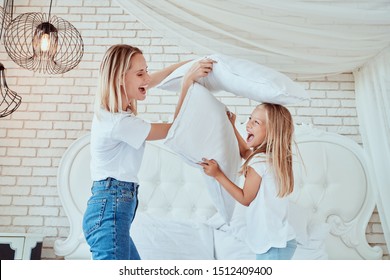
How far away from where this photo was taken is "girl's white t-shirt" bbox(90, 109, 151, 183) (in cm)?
132

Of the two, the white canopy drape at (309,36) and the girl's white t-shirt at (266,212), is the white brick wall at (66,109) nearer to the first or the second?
the white canopy drape at (309,36)

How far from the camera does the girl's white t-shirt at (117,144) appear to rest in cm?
132

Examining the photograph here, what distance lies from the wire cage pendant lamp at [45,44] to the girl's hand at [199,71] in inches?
45.5

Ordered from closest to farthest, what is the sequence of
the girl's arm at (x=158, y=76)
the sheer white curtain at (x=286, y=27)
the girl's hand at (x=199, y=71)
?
1. the girl's hand at (x=199, y=71)
2. the girl's arm at (x=158, y=76)
3. the sheer white curtain at (x=286, y=27)

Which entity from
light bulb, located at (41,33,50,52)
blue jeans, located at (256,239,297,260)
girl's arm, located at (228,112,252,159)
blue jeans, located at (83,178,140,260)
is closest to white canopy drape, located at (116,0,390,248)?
light bulb, located at (41,33,50,52)

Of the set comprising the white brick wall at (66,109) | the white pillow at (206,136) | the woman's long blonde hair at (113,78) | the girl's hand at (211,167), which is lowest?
the girl's hand at (211,167)

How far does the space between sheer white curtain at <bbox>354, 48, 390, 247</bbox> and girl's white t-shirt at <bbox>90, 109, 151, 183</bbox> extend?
1355 mm

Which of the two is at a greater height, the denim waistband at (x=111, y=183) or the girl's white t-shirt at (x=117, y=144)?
the girl's white t-shirt at (x=117, y=144)

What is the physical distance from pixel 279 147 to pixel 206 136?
0.88ft

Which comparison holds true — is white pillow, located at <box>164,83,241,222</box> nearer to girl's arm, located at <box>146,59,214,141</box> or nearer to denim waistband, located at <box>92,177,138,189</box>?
girl's arm, located at <box>146,59,214,141</box>

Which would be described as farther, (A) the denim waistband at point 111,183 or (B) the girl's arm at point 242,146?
(B) the girl's arm at point 242,146

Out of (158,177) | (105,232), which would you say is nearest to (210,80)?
(105,232)

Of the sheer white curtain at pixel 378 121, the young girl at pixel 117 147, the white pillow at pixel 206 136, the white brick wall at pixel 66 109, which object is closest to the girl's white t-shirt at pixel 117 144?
the young girl at pixel 117 147
